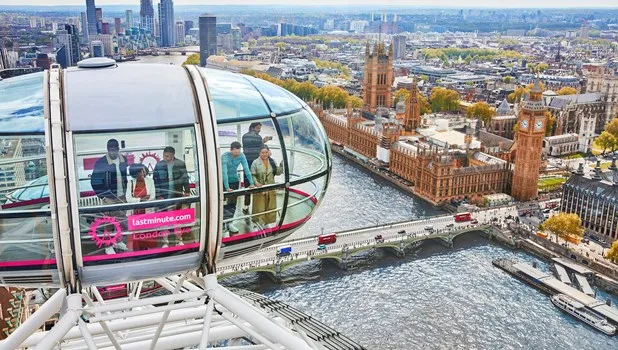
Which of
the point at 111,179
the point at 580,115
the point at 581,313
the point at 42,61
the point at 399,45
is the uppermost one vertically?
the point at 111,179

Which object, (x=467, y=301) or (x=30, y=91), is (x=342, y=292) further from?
(x=30, y=91)

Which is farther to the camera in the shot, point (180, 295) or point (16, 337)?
point (180, 295)

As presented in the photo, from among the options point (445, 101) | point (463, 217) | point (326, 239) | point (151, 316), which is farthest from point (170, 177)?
point (445, 101)

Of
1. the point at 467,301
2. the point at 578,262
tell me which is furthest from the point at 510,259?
the point at 467,301

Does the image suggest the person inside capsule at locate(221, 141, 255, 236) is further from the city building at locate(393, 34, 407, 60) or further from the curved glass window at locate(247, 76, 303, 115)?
the city building at locate(393, 34, 407, 60)

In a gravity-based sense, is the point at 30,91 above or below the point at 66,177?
above

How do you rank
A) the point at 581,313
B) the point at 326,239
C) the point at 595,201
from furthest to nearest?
the point at 595,201 → the point at 326,239 → the point at 581,313

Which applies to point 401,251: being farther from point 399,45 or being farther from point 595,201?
point 399,45
